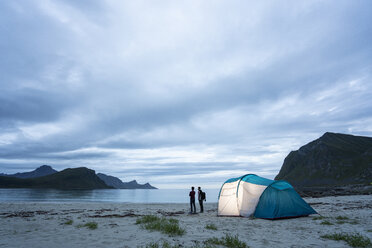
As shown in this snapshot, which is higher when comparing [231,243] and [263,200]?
[263,200]

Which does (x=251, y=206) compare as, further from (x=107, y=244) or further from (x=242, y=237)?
(x=107, y=244)

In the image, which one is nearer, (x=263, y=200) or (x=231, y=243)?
(x=231, y=243)

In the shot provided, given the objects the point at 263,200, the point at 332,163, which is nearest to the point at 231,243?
the point at 263,200

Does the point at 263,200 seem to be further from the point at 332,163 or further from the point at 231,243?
the point at 332,163

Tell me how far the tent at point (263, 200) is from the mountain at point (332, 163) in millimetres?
133308

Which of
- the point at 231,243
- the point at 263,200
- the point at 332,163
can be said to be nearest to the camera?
the point at 231,243

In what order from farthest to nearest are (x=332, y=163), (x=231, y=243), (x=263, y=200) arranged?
(x=332, y=163) < (x=263, y=200) < (x=231, y=243)

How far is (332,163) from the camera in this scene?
541 ft

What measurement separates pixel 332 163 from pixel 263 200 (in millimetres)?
182187

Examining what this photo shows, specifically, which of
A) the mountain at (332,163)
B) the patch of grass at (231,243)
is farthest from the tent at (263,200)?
the mountain at (332,163)

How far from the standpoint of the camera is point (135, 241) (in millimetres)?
8906

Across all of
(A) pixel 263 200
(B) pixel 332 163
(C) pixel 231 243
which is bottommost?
(C) pixel 231 243

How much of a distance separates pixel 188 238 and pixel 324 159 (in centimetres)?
19686

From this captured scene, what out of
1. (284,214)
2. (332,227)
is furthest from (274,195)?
(332,227)
